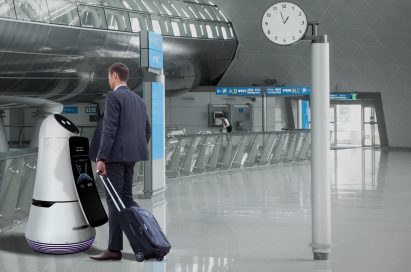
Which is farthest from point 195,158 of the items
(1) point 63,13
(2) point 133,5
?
(2) point 133,5

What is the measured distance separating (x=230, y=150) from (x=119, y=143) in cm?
1298

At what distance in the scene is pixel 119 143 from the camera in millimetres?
6605

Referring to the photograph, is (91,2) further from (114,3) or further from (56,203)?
(56,203)

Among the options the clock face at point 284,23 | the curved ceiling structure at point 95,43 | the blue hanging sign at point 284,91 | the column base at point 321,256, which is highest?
the curved ceiling structure at point 95,43

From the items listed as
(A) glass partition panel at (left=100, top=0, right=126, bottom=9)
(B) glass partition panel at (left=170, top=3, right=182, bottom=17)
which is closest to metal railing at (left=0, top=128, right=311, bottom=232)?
(A) glass partition panel at (left=100, top=0, right=126, bottom=9)

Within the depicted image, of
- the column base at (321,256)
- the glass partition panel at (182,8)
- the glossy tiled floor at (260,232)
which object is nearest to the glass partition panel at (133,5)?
the glass partition panel at (182,8)

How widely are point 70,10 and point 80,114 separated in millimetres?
10687

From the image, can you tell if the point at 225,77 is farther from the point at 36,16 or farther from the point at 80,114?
the point at 36,16

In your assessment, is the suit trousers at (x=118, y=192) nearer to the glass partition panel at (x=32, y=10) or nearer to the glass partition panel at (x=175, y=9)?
the glass partition panel at (x=32, y=10)

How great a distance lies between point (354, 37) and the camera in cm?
3519

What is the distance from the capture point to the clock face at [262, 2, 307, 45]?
6.70 meters

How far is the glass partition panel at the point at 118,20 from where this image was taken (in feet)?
91.4

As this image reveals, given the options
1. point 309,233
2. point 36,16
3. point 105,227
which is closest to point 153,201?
point 105,227

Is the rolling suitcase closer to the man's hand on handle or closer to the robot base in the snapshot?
the man's hand on handle
